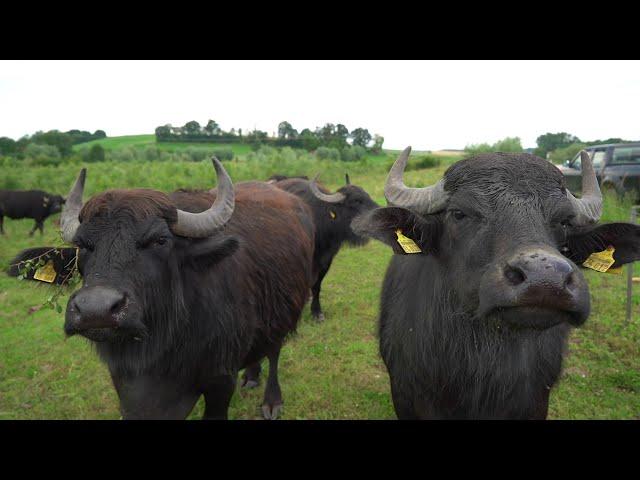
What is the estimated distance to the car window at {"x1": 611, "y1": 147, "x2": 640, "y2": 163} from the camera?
47.9 feet

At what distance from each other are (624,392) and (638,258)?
3.27 m

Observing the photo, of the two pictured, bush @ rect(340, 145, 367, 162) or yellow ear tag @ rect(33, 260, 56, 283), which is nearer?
yellow ear tag @ rect(33, 260, 56, 283)

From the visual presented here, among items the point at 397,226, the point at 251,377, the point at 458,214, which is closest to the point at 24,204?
the point at 251,377

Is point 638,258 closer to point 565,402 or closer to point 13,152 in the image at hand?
point 565,402

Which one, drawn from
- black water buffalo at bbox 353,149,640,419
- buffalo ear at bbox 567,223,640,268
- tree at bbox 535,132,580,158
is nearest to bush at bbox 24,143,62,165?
black water buffalo at bbox 353,149,640,419

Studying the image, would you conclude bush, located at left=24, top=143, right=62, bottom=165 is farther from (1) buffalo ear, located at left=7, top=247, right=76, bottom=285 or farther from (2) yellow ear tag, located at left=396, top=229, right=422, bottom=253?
(2) yellow ear tag, located at left=396, top=229, right=422, bottom=253

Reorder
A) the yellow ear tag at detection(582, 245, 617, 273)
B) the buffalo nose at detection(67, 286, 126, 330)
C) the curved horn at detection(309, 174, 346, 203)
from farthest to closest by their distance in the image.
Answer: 1. the curved horn at detection(309, 174, 346, 203)
2. the yellow ear tag at detection(582, 245, 617, 273)
3. the buffalo nose at detection(67, 286, 126, 330)

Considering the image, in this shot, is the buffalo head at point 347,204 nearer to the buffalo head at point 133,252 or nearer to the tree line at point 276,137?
the buffalo head at point 133,252

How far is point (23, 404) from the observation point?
4.80 m

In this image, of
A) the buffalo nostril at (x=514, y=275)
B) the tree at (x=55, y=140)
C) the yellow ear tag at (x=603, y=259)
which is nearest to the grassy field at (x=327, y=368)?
the yellow ear tag at (x=603, y=259)

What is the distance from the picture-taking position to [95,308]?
2260 millimetres

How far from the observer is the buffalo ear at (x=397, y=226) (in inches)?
97.3

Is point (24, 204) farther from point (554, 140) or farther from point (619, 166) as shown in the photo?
point (554, 140)

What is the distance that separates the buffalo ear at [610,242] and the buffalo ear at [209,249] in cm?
230
